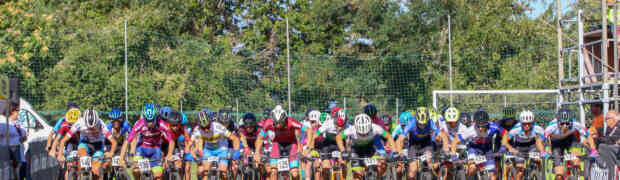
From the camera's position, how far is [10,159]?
1186 centimetres

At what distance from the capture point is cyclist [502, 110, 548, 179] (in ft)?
46.9

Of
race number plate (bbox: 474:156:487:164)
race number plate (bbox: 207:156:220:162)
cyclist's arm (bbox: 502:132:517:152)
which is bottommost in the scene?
race number plate (bbox: 474:156:487:164)

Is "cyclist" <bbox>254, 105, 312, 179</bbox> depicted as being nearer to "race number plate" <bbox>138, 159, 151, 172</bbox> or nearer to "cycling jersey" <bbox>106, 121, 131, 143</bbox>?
"race number plate" <bbox>138, 159, 151, 172</bbox>

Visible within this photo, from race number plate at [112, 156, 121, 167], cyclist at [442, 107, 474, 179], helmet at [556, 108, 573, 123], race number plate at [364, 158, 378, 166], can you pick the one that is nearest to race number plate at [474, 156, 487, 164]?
cyclist at [442, 107, 474, 179]

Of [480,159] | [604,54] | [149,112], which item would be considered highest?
[604,54]

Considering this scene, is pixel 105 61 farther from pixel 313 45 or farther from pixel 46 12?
pixel 313 45

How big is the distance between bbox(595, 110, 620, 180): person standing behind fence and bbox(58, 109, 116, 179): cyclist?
7775 millimetres

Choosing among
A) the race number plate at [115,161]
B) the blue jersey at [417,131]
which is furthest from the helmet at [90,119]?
the blue jersey at [417,131]

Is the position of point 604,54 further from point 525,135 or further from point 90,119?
point 90,119

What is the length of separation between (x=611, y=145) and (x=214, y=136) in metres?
6.39

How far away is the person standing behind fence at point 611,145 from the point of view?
12609 millimetres

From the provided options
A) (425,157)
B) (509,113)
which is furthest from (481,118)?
(425,157)

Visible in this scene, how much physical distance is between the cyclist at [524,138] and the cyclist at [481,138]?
26 cm

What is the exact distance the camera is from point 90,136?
14.8 metres
